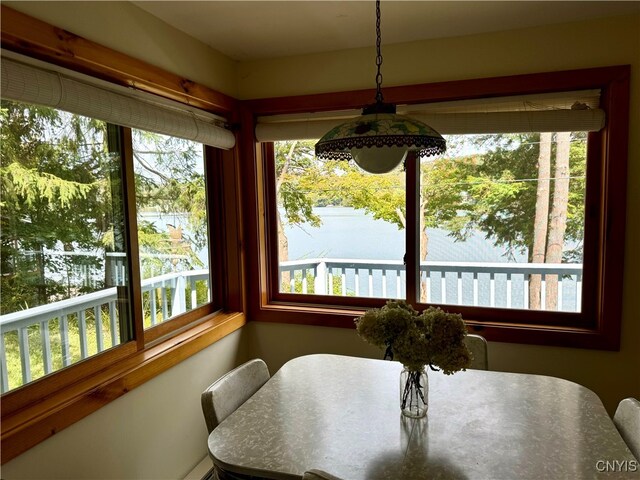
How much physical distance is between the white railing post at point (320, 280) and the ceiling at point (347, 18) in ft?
4.34

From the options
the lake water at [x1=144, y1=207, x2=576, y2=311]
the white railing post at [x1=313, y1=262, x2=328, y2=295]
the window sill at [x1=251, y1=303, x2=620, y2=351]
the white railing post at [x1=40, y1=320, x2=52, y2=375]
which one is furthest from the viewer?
the white railing post at [x1=313, y1=262, x2=328, y2=295]

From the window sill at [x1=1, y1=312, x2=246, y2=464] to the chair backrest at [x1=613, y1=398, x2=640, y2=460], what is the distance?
1807 mm

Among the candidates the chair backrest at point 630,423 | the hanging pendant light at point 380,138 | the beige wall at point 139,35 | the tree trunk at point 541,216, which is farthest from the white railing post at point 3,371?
the tree trunk at point 541,216

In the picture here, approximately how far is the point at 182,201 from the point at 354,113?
110cm

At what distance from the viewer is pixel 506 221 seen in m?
2.38

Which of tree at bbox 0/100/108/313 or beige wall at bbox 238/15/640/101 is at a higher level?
beige wall at bbox 238/15/640/101

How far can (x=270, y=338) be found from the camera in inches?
108

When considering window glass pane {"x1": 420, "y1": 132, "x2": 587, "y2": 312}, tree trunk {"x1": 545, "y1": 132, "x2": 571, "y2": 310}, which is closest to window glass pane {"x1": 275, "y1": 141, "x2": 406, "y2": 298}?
window glass pane {"x1": 420, "y1": 132, "x2": 587, "y2": 312}

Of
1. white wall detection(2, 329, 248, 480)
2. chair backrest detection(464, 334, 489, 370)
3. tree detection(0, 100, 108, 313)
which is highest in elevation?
tree detection(0, 100, 108, 313)

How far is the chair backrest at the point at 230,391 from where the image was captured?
1.48m

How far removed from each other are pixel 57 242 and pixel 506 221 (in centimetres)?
216

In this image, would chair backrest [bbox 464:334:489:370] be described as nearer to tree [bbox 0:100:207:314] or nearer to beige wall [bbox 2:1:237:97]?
tree [bbox 0:100:207:314]

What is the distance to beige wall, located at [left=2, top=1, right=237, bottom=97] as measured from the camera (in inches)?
60.7

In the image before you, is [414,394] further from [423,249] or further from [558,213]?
[558,213]
